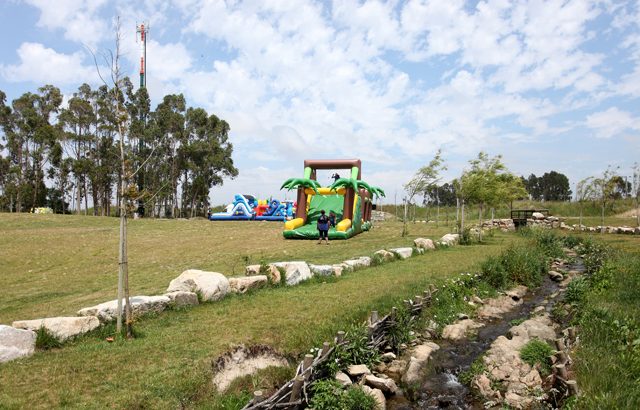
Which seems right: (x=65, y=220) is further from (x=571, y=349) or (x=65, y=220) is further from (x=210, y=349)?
(x=571, y=349)

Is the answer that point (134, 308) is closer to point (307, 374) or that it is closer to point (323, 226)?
point (307, 374)

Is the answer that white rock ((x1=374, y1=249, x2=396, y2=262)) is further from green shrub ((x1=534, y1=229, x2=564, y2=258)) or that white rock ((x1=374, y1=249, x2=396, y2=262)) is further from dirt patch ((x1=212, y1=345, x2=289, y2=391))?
green shrub ((x1=534, y1=229, x2=564, y2=258))

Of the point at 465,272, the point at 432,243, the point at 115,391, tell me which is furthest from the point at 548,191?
the point at 115,391

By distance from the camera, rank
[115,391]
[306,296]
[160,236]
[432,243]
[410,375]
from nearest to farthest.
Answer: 1. [115,391]
2. [410,375]
3. [306,296]
4. [432,243]
5. [160,236]

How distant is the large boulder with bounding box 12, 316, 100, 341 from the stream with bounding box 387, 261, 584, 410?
504 cm

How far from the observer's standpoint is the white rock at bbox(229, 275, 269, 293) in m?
10.4

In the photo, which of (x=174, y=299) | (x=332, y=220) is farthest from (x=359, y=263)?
(x=332, y=220)

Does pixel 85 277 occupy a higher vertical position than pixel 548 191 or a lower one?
lower

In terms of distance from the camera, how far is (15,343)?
6.26 m

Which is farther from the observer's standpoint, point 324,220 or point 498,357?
point 324,220

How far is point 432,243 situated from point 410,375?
43.8ft

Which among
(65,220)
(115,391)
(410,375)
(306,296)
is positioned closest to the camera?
(115,391)

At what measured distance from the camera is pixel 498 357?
8.01 m

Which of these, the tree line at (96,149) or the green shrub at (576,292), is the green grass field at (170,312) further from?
the tree line at (96,149)
